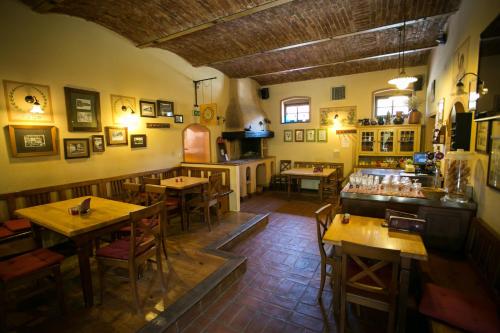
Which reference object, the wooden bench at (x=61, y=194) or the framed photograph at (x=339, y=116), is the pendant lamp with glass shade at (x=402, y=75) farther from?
the wooden bench at (x=61, y=194)

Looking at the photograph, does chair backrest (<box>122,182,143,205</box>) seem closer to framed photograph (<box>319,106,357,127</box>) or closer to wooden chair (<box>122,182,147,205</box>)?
wooden chair (<box>122,182,147,205</box>)

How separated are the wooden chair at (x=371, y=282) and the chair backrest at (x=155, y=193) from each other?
2350 millimetres

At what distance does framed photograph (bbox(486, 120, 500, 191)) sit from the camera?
1.99 metres

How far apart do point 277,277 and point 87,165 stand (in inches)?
148

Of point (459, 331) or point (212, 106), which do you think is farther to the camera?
point (212, 106)

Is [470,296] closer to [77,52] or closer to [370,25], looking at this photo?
[370,25]

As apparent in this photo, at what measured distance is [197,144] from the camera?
274 inches

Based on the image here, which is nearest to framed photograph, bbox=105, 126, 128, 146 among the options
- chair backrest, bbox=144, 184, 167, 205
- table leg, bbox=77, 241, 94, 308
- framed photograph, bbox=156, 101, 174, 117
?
framed photograph, bbox=156, 101, 174, 117

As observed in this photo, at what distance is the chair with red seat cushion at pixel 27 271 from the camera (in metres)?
1.93

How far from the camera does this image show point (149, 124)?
517 cm

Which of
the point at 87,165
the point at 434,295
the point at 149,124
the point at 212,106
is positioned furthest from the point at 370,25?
the point at 87,165

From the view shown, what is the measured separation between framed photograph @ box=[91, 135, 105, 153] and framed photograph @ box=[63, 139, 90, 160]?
96 mm

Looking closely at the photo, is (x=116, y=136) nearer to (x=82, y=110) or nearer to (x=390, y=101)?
(x=82, y=110)

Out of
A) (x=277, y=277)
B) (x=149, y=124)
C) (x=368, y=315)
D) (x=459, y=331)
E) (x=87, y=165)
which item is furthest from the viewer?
(x=149, y=124)
